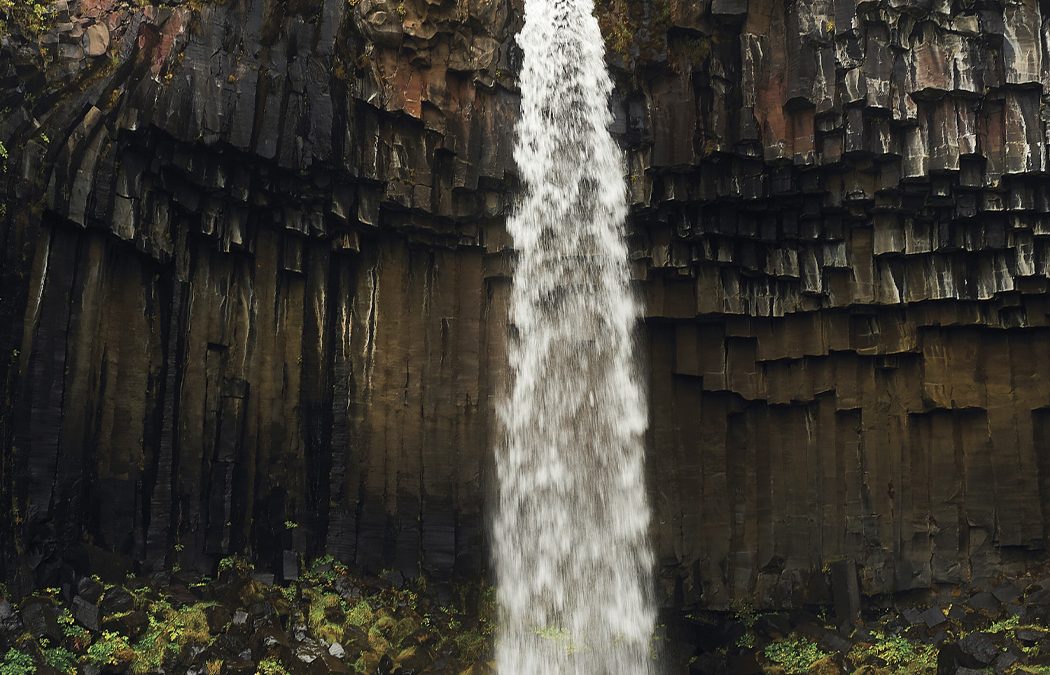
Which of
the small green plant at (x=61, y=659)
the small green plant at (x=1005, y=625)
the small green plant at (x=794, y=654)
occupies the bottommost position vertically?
the small green plant at (x=794, y=654)

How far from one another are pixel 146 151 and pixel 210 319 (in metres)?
2.50

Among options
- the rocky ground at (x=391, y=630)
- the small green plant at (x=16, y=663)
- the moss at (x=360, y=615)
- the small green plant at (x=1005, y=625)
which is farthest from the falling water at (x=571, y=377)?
the small green plant at (x=16, y=663)

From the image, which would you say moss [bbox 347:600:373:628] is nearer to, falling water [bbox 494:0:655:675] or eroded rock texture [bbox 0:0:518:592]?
eroded rock texture [bbox 0:0:518:592]

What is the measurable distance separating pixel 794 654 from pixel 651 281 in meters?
6.04

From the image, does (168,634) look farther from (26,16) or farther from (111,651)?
(26,16)

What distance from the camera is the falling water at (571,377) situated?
14.6 metres

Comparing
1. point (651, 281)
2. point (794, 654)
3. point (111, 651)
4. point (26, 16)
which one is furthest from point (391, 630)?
point (26, 16)

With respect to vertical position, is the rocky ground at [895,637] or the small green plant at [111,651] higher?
the small green plant at [111,651]

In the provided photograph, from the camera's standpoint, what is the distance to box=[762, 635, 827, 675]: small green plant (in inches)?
541

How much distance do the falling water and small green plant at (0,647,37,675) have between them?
6619 mm

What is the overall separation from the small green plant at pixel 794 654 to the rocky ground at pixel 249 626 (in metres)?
4.14

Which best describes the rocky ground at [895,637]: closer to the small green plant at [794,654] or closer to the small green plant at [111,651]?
the small green plant at [794,654]

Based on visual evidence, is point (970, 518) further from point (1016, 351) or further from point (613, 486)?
point (613, 486)

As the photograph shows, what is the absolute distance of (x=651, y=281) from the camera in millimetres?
15742
